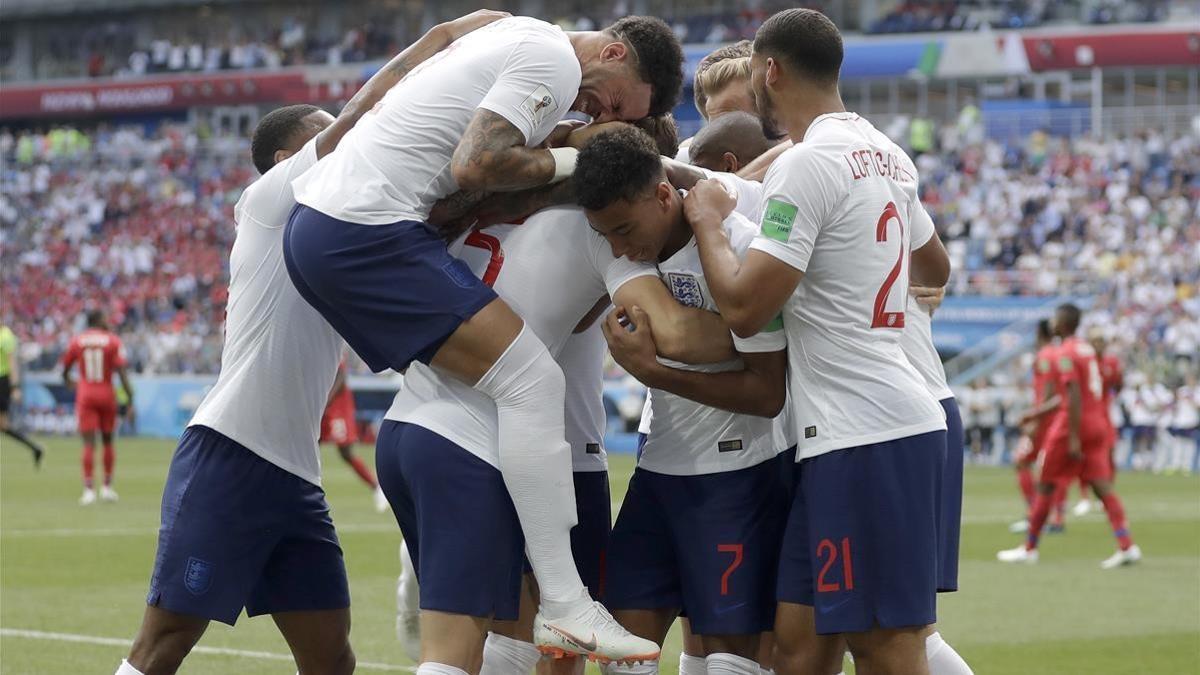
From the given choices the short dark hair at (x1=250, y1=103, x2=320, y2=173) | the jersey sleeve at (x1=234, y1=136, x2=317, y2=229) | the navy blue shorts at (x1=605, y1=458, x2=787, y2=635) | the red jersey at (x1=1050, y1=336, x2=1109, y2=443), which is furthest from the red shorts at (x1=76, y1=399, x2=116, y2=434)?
the navy blue shorts at (x1=605, y1=458, x2=787, y2=635)

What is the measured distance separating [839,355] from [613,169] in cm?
88

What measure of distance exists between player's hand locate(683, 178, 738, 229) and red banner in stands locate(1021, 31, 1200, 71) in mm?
40152

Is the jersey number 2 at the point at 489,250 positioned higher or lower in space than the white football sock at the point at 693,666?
higher

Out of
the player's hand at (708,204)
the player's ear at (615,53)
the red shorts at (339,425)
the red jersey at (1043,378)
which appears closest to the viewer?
the player's hand at (708,204)

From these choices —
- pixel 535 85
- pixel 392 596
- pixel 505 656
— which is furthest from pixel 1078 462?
pixel 535 85

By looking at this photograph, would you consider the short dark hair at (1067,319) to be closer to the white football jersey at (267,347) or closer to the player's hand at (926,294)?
the player's hand at (926,294)

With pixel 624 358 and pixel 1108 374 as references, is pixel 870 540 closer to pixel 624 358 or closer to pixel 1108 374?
pixel 624 358

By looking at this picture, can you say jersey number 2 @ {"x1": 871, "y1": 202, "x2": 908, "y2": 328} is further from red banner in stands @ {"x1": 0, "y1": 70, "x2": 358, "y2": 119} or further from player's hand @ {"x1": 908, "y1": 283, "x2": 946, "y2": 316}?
red banner in stands @ {"x1": 0, "y1": 70, "x2": 358, "y2": 119}

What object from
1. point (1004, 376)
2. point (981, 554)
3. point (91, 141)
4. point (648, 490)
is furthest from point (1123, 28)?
point (648, 490)

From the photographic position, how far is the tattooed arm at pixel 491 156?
459 centimetres

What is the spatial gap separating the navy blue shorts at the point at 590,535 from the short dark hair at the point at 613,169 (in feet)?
3.61

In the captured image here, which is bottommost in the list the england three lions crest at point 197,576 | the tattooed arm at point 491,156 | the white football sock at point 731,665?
the white football sock at point 731,665

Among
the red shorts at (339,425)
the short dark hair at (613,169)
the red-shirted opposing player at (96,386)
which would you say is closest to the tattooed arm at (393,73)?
the short dark hair at (613,169)

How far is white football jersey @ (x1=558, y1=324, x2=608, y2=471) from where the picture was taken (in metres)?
5.39
